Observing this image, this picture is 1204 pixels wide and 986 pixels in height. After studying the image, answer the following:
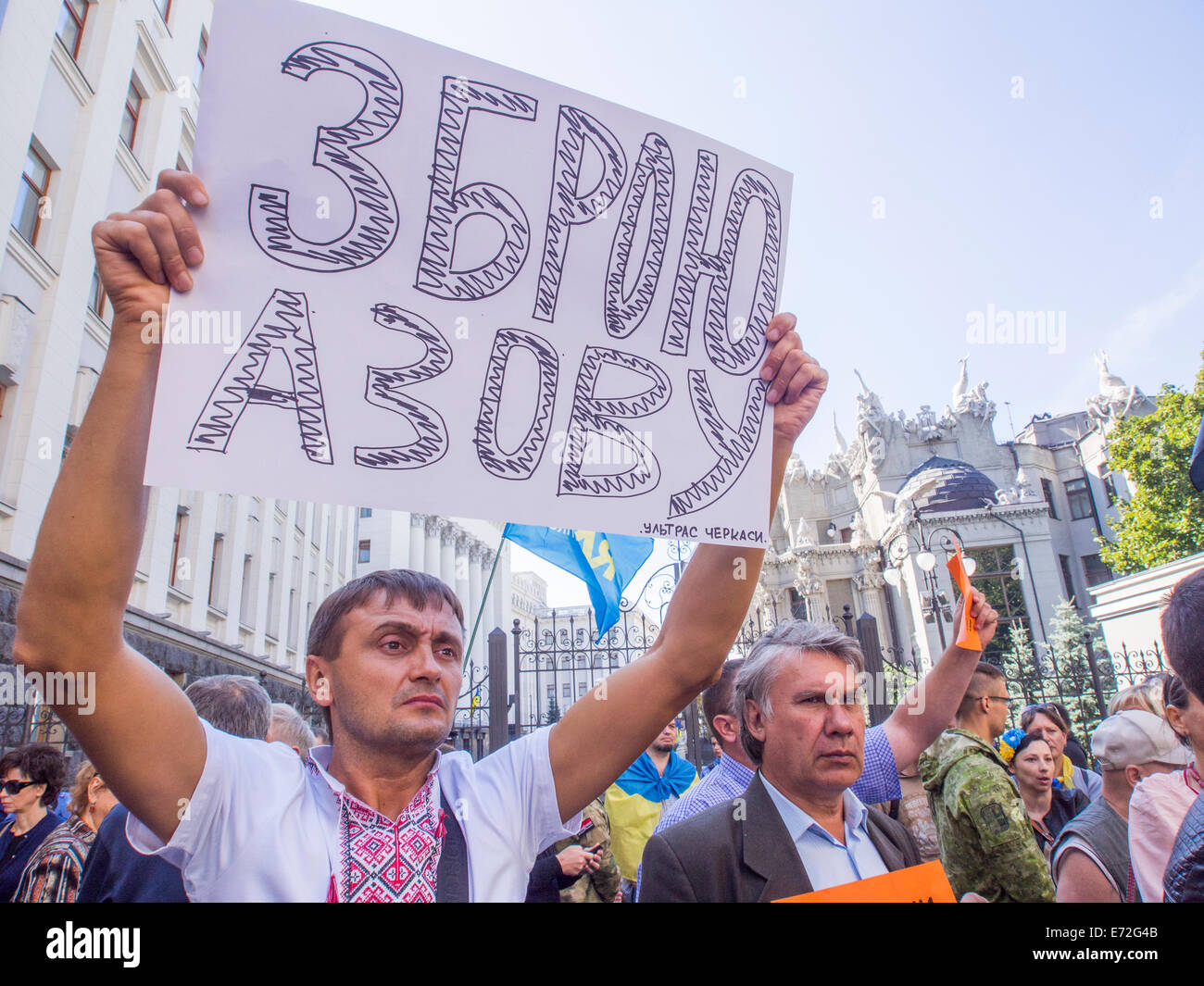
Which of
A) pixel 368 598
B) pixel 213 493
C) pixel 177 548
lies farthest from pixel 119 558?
pixel 213 493

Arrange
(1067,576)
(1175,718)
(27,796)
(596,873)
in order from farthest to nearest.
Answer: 1. (1067,576)
2. (27,796)
3. (596,873)
4. (1175,718)

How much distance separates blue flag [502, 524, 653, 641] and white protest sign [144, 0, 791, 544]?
153 inches

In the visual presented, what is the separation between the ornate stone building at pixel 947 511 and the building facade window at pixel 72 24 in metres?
26.9

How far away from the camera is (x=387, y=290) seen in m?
1.71

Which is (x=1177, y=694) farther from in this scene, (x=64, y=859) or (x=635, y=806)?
(x=64, y=859)

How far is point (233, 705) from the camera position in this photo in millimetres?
2951

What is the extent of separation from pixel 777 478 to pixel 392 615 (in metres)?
1.15

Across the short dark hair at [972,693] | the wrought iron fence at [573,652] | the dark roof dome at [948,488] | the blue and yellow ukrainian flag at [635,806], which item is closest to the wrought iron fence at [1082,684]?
the wrought iron fence at [573,652]

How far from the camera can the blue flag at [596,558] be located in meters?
5.87

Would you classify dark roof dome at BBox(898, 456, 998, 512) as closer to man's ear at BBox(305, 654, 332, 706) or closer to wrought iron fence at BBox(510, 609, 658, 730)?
wrought iron fence at BBox(510, 609, 658, 730)

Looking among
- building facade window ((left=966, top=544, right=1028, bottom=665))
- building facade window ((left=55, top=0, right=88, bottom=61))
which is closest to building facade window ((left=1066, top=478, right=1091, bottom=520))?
building facade window ((left=966, top=544, right=1028, bottom=665))

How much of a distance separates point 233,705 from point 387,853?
167cm

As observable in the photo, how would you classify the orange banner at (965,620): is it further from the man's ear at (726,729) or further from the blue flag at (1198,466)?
the man's ear at (726,729)
